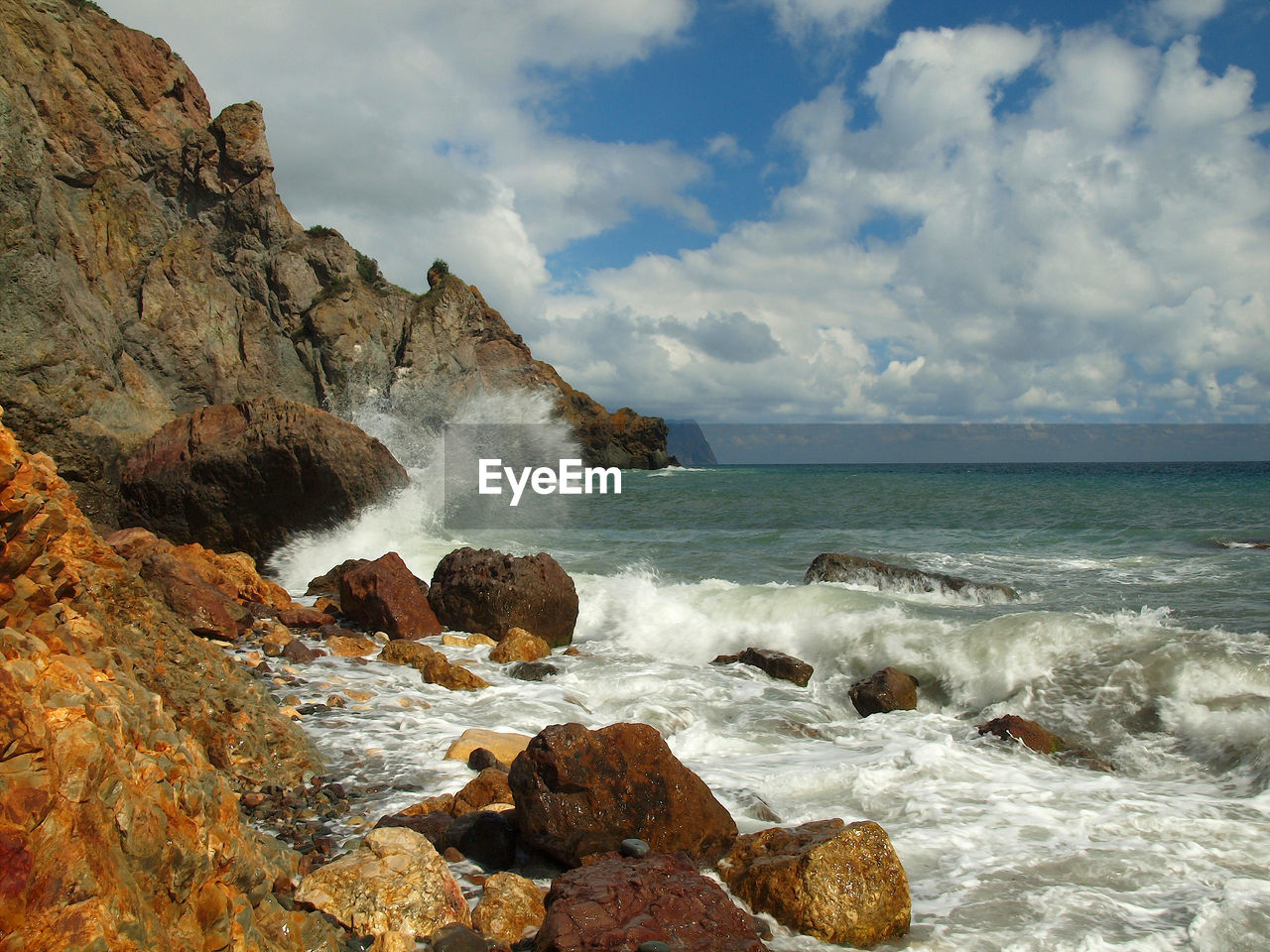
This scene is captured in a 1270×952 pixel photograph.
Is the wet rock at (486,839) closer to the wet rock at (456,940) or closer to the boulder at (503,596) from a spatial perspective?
the wet rock at (456,940)

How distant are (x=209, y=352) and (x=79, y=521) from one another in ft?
103

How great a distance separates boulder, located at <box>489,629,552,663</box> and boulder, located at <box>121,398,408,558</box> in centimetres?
546

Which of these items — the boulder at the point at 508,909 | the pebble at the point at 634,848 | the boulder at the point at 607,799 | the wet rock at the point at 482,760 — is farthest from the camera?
the wet rock at the point at 482,760

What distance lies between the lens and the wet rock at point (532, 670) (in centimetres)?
819

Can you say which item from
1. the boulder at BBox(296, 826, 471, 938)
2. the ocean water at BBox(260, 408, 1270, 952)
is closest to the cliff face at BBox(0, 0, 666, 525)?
the ocean water at BBox(260, 408, 1270, 952)

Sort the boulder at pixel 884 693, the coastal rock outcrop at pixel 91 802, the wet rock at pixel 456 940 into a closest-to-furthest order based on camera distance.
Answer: the coastal rock outcrop at pixel 91 802 → the wet rock at pixel 456 940 → the boulder at pixel 884 693

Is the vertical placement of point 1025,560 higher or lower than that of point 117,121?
lower

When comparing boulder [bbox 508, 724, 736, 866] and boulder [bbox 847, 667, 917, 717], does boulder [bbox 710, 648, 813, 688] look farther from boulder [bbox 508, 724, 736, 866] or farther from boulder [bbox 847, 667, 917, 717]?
boulder [bbox 508, 724, 736, 866]

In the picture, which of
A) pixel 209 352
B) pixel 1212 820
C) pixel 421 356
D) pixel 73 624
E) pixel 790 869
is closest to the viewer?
pixel 73 624

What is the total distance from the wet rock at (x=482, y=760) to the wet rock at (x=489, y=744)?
0.05 m

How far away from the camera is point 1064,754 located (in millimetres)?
6633

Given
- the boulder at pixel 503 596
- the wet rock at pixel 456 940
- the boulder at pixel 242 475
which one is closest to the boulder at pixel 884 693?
the boulder at pixel 503 596

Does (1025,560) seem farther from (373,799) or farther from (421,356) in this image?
(421,356)

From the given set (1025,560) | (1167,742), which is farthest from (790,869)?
(1025,560)
